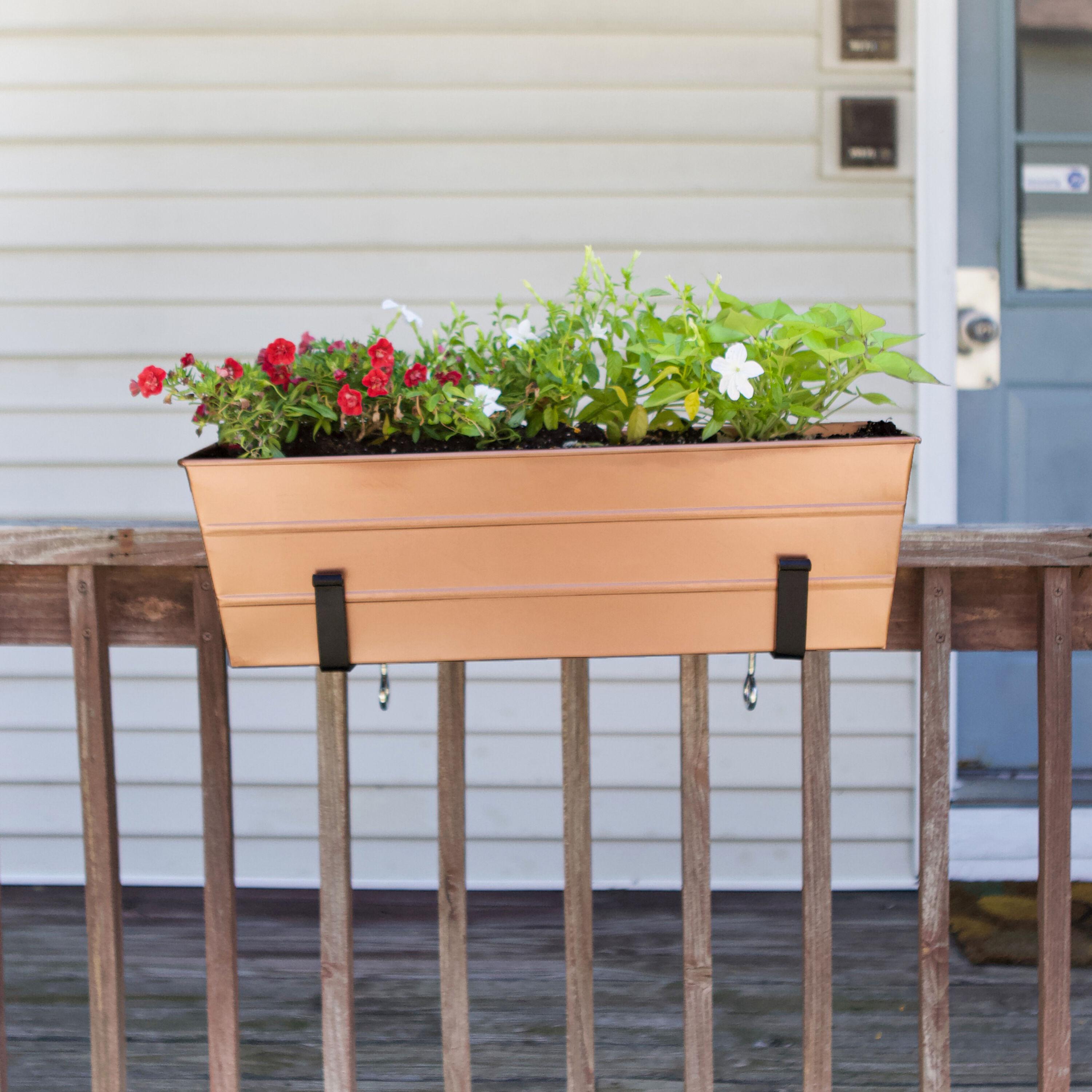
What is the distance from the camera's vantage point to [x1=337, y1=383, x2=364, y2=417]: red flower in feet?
2.61

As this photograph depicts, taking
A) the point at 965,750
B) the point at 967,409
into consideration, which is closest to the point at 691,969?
the point at 965,750

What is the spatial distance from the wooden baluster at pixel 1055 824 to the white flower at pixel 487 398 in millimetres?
647

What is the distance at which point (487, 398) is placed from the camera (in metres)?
0.83

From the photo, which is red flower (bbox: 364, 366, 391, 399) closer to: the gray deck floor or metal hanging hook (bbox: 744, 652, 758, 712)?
metal hanging hook (bbox: 744, 652, 758, 712)

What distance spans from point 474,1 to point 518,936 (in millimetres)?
1997

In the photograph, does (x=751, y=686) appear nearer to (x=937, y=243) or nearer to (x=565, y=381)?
(x=565, y=381)

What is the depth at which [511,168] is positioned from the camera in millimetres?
2258

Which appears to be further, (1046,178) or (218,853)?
(1046,178)

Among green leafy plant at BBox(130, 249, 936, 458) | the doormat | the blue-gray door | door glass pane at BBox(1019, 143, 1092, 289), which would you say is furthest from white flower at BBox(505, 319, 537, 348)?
door glass pane at BBox(1019, 143, 1092, 289)

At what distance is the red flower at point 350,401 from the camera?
0.80m

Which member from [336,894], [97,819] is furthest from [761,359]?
[97,819]

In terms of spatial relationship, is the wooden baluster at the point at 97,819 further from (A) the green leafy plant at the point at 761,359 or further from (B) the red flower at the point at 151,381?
(A) the green leafy plant at the point at 761,359

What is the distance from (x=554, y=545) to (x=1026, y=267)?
1.95 meters

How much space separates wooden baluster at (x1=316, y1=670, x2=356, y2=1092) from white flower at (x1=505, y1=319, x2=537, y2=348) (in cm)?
44
